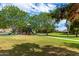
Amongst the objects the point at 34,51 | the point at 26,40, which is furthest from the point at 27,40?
the point at 34,51

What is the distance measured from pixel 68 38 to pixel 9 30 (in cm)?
68

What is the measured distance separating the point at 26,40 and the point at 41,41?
0.17 metres

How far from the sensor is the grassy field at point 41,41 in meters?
2.45

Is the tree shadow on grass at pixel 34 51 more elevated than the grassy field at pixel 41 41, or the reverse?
the grassy field at pixel 41 41

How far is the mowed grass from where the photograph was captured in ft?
8.02

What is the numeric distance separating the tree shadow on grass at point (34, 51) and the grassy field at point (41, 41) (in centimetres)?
3

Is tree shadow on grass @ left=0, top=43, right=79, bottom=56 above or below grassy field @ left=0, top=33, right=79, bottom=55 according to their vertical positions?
below

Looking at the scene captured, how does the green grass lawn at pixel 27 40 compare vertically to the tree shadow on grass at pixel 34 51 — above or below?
above

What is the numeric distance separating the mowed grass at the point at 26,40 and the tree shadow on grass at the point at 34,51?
37mm

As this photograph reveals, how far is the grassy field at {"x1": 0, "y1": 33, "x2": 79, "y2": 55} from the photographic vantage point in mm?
2445

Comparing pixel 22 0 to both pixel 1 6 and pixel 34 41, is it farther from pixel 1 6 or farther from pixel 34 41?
pixel 34 41

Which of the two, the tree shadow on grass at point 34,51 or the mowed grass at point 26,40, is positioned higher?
the mowed grass at point 26,40

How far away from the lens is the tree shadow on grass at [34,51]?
7.94ft

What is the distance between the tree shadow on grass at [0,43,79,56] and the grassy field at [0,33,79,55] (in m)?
0.03
